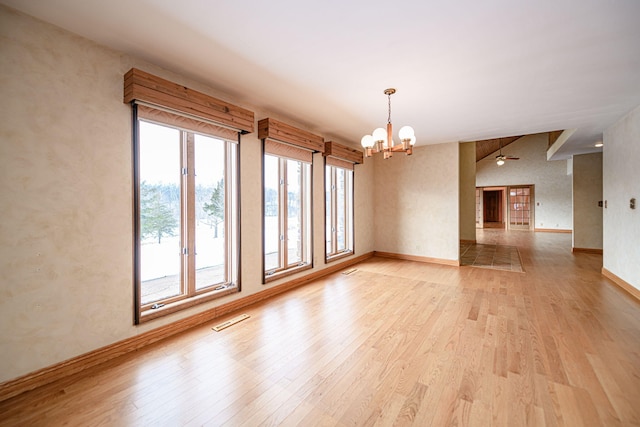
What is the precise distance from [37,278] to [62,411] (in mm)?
947

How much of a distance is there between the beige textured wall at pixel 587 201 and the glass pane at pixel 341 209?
21.4ft

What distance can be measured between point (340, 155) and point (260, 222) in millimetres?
2363

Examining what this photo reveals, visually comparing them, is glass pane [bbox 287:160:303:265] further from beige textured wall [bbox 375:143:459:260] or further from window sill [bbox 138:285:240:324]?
beige textured wall [bbox 375:143:459:260]

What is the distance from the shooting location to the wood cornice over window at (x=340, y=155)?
4984 mm

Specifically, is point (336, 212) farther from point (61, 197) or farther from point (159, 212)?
point (61, 197)

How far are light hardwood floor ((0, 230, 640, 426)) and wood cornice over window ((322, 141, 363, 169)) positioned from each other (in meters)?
2.73

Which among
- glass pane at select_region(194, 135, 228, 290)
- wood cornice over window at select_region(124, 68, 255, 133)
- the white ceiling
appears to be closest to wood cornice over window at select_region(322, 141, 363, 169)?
the white ceiling

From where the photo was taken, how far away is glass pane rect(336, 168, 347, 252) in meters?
5.74

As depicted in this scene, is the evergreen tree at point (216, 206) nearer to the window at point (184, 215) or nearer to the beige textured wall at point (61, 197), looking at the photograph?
the window at point (184, 215)

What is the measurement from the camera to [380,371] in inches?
82.5

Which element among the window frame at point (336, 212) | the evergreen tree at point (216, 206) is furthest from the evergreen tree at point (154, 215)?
the window frame at point (336, 212)

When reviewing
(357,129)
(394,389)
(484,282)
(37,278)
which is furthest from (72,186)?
(484,282)

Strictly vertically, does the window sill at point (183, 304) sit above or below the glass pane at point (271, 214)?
below

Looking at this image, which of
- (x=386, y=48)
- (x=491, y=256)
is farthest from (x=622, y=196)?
(x=386, y=48)
